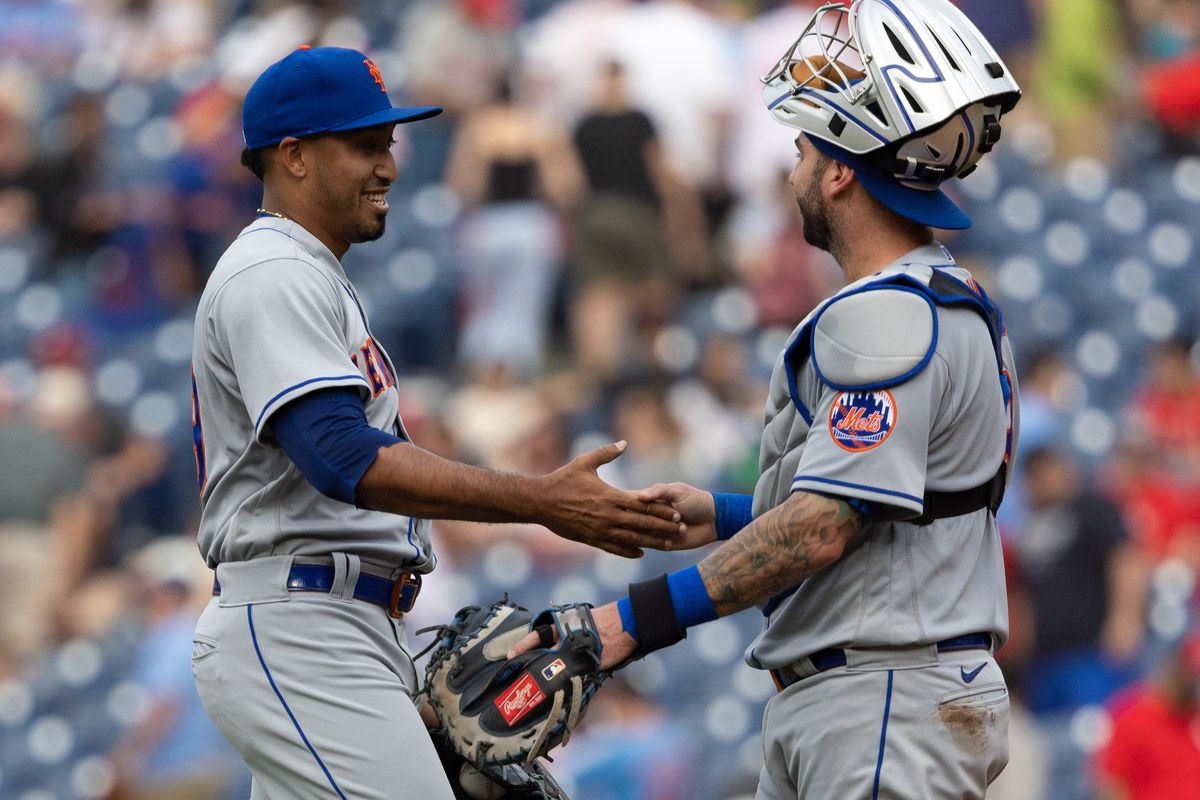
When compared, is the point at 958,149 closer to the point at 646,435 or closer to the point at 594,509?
the point at 594,509

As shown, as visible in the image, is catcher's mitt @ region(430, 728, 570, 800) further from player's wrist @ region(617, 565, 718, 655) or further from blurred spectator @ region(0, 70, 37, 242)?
blurred spectator @ region(0, 70, 37, 242)

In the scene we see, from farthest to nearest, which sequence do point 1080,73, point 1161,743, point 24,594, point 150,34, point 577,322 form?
point 150,34 < point 1080,73 < point 577,322 < point 24,594 < point 1161,743

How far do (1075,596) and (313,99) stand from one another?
5648 mm

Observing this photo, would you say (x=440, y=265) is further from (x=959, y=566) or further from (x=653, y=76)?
(x=959, y=566)

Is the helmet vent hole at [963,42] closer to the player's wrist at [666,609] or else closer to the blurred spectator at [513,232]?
the player's wrist at [666,609]

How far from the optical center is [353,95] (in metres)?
3.41

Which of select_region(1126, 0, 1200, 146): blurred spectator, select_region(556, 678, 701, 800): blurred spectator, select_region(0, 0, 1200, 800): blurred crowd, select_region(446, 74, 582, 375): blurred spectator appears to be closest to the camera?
select_region(556, 678, 701, 800): blurred spectator

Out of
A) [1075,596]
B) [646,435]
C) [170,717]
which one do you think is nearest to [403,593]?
[170,717]

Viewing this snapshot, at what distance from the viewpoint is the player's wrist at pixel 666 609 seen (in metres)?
3.19

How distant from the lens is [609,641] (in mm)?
3229

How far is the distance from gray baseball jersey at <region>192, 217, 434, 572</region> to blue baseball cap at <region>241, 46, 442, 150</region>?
0.20 metres

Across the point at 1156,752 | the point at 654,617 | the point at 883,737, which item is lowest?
the point at 1156,752

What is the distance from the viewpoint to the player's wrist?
3.19 meters

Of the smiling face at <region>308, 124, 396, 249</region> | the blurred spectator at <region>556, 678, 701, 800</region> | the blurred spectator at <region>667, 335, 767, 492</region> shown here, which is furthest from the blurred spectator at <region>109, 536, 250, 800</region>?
the smiling face at <region>308, 124, 396, 249</region>
